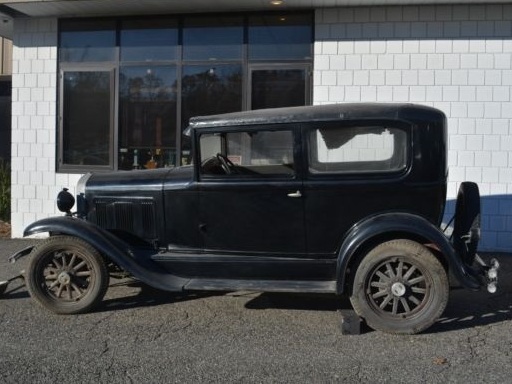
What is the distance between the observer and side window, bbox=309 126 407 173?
5613 mm

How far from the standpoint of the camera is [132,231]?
6.12m

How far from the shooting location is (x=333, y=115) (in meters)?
5.64

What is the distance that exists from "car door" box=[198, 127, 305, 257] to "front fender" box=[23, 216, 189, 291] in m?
0.50

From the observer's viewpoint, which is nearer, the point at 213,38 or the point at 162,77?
the point at 213,38

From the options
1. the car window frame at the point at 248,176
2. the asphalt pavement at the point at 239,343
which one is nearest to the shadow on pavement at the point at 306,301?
the asphalt pavement at the point at 239,343

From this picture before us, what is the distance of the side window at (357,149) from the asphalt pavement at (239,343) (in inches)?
54.3

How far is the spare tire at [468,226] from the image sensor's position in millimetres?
5641

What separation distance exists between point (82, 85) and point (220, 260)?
5.40m

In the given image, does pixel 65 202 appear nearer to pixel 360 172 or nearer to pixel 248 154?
pixel 248 154

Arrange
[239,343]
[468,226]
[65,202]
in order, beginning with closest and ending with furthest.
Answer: [239,343], [468,226], [65,202]

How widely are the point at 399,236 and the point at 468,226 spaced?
728 millimetres

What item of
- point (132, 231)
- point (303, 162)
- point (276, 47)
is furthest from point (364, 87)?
point (132, 231)

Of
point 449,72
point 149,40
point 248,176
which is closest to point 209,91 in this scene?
point 149,40

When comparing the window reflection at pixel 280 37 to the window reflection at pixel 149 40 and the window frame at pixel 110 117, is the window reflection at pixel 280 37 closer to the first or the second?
the window reflection at pixel 149 40
